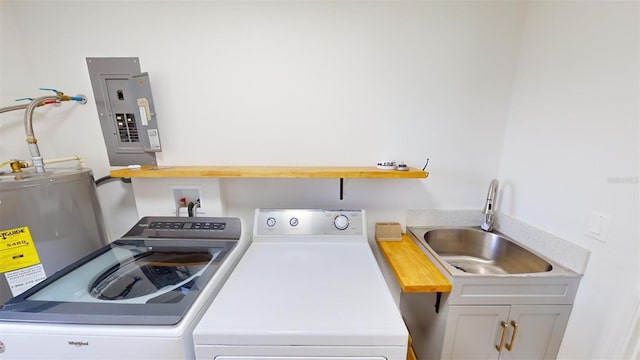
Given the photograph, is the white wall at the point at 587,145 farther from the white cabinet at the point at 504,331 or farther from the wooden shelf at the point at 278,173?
the wooden shelf at the point at 278,173

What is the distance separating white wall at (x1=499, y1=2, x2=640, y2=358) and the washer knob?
3.36 feet

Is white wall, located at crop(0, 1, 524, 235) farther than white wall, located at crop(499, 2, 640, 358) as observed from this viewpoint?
Yes

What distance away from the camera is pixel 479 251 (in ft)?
4.78

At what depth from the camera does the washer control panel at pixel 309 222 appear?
1.28 meters

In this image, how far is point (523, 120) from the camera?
4.21 feet

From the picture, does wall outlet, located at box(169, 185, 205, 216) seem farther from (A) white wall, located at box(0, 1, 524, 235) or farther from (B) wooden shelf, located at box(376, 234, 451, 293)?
(B) wooden shelf, located at box(376, 234, 451, 293)

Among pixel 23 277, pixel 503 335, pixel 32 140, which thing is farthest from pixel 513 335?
pixel 32 140

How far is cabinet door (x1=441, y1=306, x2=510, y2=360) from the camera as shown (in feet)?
3.39

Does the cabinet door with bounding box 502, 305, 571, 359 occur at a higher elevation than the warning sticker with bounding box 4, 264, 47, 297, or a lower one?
lower

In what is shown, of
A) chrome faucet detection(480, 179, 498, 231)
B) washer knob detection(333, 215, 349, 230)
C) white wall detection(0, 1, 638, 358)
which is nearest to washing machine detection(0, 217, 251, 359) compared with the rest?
white wall detection(0, 1, 638, 358)

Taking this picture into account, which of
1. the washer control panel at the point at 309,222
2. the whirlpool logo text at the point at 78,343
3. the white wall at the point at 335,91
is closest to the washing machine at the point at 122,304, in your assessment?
the whirlpool logo text at the point at 78,343

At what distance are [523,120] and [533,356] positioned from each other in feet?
4.04

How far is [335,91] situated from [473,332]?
1.43 meters

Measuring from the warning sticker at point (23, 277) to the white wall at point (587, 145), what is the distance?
2.50 metres
